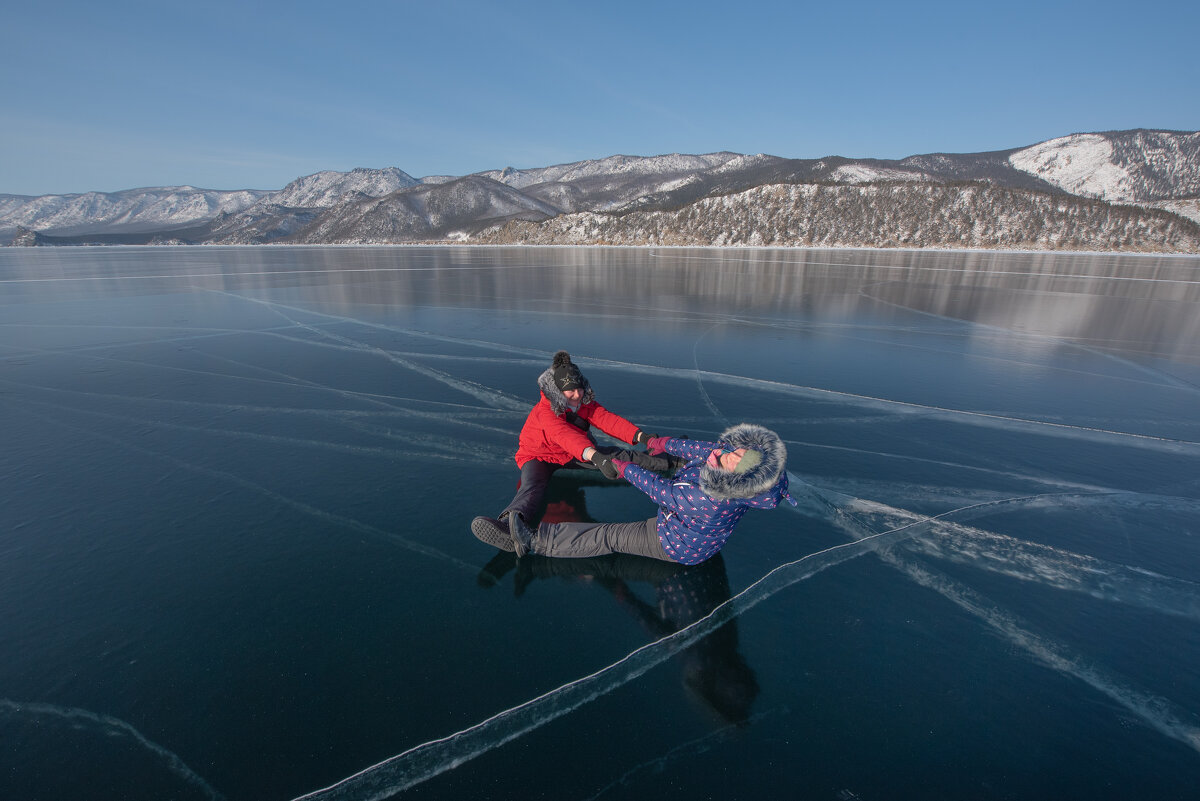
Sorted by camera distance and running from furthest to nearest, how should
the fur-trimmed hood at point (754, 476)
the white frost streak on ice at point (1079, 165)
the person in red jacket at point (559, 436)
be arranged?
1. the white frost streak on ice at point (1079, 165)
2. the person in red jacket at point (559, 436)
3. the fur-trimmed hood at point (754, 476)

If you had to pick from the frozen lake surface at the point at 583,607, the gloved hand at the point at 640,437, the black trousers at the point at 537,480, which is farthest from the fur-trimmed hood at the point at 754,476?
the gloved hand at the point at 640,437

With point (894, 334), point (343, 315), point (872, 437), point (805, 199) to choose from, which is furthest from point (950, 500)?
point (805, 199)

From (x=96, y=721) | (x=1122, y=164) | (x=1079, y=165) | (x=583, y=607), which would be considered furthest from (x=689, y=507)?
(x=1079, y=165)

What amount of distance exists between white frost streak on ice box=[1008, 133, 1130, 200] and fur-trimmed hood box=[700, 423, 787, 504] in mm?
228640

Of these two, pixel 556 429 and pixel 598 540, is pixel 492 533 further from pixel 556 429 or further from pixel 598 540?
pixel 556 429

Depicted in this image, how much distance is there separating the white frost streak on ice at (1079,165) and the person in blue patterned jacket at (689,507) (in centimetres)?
22867

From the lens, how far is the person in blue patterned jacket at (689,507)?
118 inches

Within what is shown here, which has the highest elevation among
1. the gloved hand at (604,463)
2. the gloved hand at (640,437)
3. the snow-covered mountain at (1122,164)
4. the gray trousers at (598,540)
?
the snow-covered mountain at (1122,164)

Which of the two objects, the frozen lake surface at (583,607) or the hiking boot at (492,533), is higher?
the hiking boot at (492,533)

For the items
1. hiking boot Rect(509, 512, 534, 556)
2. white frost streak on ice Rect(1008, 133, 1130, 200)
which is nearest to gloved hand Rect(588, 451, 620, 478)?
hiking boot Rect(509, 512, 534, 556)

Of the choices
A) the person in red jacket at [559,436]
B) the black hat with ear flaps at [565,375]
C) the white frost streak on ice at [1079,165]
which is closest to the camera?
the person in red jacket at [559,436]

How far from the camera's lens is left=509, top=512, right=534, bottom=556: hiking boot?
3.91 m

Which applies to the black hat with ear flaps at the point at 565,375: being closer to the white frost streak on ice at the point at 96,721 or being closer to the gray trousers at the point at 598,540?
the gray trousers at the point at 598,540

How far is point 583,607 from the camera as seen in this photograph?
3.53 metres
